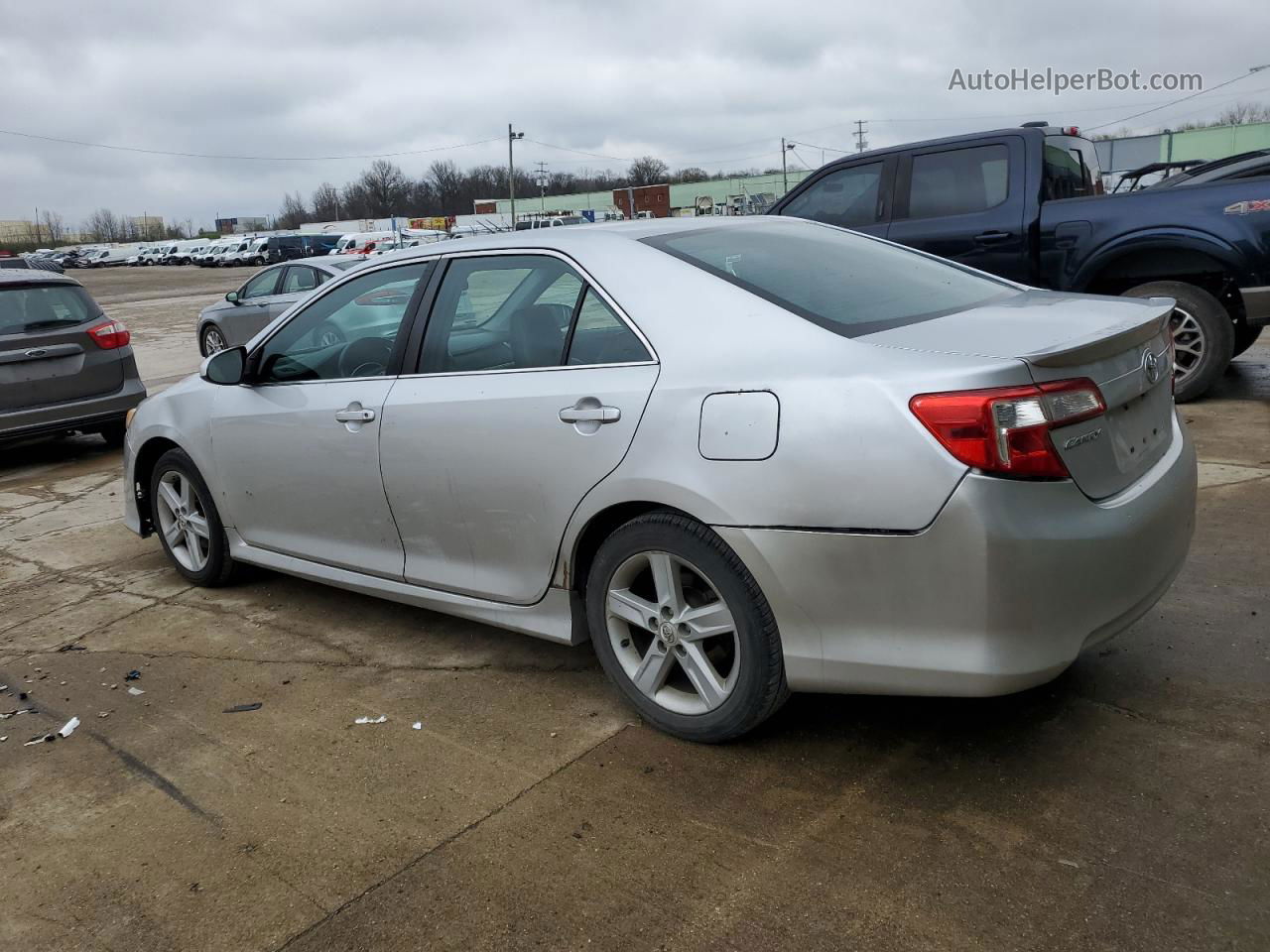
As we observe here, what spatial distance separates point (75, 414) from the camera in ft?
28.4

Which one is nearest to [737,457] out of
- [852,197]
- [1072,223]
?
[1072,223]

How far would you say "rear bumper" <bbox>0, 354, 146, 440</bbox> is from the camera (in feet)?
27.0

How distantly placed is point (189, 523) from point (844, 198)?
221 inches

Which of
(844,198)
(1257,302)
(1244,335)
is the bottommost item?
(1244,335)

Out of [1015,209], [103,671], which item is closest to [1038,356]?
[103,671]

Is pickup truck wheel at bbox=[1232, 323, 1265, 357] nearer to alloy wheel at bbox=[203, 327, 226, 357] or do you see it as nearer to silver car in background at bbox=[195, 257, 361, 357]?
silver car in background at bbox=[195, 257, 361, 357]

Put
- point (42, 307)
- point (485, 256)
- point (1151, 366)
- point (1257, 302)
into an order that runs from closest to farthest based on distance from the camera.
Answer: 1. point (1151, 366)
2. point (485, 256)
3. point (1257, 302)
4. point (42, 307)

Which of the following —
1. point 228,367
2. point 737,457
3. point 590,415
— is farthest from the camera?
point 228,367

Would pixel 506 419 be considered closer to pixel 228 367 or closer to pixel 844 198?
pixel 228 367

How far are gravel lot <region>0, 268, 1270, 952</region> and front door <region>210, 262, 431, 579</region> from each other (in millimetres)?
471

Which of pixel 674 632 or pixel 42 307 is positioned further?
pixel 42 307

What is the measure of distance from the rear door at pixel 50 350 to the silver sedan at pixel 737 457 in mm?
4969

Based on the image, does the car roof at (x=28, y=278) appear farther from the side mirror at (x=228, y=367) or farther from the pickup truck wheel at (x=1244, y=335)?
the pickup truck wheel at (x=1244, y=335)

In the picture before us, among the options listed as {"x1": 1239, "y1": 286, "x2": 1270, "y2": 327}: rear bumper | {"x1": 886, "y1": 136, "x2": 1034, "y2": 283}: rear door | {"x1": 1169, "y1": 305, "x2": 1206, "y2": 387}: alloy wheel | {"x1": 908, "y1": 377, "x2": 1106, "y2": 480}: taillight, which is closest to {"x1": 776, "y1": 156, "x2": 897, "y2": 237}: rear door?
{"x1": 886, "y1": 136, "x2": 1034, "y2": 283}: rear door
